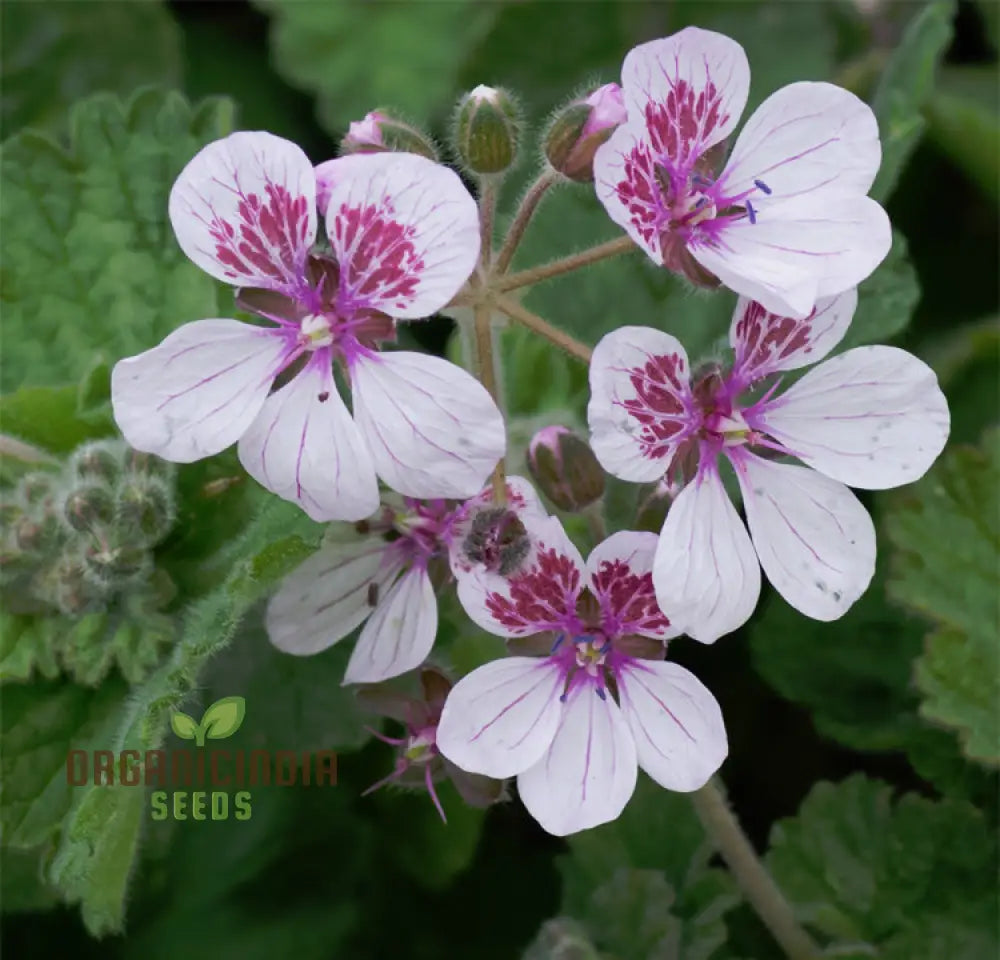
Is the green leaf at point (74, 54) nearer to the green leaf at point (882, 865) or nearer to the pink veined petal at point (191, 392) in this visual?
the pink veined petal at point (191, 392)

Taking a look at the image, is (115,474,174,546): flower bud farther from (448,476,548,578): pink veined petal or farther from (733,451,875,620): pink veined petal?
(733,451,875,620): pink veined petal

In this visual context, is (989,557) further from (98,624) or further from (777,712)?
(98,624)

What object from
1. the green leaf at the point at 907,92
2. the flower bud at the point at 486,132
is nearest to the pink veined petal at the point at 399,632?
the flower bud at the point at 486,132

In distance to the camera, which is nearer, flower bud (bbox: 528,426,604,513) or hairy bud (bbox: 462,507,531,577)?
hairy bud (bbox: 462,507,531,577)

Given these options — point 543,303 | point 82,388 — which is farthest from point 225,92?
point 82,388

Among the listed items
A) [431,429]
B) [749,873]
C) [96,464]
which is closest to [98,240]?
[96,464]

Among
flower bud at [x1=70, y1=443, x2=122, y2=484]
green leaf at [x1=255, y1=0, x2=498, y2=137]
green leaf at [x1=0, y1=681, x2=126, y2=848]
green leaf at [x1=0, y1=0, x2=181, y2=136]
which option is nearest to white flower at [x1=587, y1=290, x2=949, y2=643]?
flower bud at [x1=70, y1=443, x2=122, y2=484]
